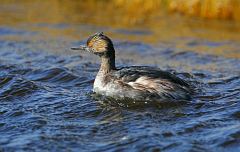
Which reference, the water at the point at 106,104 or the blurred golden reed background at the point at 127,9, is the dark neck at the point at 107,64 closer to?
the water at the point at 106,104

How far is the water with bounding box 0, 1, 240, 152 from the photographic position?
6.98m

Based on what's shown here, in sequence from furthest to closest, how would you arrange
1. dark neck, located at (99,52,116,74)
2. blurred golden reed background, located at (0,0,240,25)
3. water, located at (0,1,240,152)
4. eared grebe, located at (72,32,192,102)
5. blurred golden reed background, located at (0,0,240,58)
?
blurred golden reed background, located at (0,0,240,25), blurred golden reed background, located at (0,0,240,58), dark neck, located at (99,52,116,74), eared grebe, located at (72,32,192,102), water, located at (0,1,240,152)

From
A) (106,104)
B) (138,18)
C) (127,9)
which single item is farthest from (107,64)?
(127,9)

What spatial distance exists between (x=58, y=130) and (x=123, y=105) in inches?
53.7

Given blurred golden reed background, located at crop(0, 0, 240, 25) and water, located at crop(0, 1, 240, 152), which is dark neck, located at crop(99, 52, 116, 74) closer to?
water, located at crop(0, 1, 240, 152)

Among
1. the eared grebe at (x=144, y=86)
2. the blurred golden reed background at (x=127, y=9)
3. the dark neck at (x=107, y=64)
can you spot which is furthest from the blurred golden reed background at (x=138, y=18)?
the eared grebe at (x=144, y=86)

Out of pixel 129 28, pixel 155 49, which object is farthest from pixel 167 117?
pixel 129 28

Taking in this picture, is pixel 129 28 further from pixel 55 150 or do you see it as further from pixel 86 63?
pixel 55 150

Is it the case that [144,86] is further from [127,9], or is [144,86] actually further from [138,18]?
[127,9]

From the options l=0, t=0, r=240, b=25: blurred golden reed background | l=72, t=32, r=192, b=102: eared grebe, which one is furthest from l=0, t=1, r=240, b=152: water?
l=0, t=0, r=240, b=25: blurred golden reed background

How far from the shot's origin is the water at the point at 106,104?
6.98 m

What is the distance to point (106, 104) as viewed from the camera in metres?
8.59

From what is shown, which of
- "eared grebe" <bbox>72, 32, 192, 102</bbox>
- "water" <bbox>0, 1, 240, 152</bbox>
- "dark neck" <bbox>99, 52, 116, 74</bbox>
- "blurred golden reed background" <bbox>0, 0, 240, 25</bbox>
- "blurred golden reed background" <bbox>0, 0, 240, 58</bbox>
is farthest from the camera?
"blurred golden reed background" <bbox>0, 0, 240, 25</bbox>

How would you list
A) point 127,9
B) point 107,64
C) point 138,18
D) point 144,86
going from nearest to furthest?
1. point 144,86
2. point 107,64
3. point 138,18
4. point 127,9
